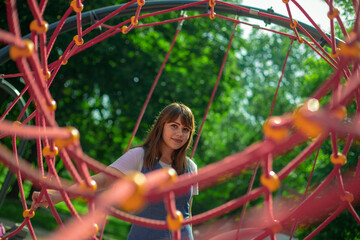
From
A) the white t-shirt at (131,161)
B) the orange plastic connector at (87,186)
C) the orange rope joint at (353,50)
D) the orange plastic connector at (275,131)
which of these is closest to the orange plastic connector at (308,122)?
the orange plastic connector at (275,131)

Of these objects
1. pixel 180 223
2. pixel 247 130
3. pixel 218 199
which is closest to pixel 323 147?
pixel 180 223

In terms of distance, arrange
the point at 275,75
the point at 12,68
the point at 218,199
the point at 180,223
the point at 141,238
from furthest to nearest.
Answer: the point at 275,75 → the point at 218,199 → the point at 12,68 → the point at 141,238 → the point at 180,223

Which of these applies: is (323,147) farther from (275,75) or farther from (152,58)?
(275,75)

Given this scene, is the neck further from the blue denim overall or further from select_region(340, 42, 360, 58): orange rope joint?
select_region(340, 42, 360, 58): orange rope joint

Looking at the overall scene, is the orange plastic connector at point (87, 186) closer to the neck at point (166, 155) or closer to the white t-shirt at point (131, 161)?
the white t-shirt at point (131, 161)

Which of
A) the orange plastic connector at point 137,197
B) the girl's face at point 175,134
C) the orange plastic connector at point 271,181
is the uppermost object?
the girl's face at point 175,134

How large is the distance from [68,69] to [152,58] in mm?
1737

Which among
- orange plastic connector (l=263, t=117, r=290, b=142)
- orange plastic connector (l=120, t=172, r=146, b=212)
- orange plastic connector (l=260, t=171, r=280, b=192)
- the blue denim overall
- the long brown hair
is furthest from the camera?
the long brown hair

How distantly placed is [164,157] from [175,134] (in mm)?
152

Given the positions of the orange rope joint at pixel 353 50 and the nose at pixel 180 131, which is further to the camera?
the nose at pixel 180 131

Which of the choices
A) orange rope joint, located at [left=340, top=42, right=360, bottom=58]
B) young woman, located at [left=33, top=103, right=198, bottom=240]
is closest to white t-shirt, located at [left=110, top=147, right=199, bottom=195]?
young woman, located at [left=33, top=103, right=198, bottom=240]

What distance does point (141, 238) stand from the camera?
87.6 inches

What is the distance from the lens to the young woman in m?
2.25

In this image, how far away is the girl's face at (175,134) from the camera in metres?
2.40
